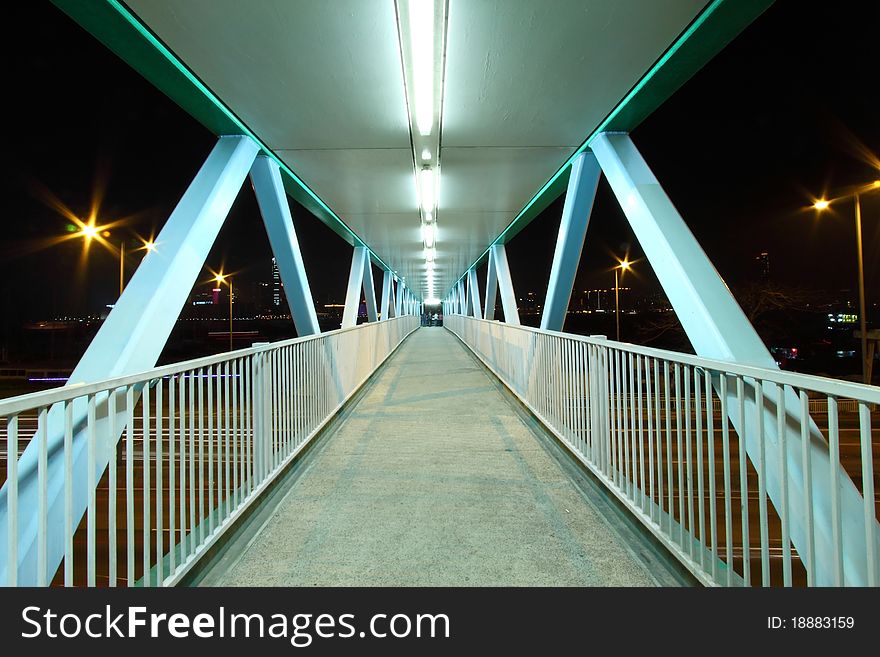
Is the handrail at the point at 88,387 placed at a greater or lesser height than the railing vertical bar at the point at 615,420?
greater

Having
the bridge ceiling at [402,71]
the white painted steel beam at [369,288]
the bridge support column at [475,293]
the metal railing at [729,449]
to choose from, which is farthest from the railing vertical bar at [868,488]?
the bridge support column at [475,293]

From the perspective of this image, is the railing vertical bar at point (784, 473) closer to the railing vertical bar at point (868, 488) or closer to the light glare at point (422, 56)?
the railing vertical bar at point (868, 488)

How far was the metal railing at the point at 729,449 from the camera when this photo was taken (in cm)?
143

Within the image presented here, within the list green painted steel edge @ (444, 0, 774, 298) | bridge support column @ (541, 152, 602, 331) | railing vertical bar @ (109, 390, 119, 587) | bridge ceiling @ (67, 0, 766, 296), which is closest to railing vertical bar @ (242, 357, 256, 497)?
railing vertical bar @ (109, 390, 119, 587)

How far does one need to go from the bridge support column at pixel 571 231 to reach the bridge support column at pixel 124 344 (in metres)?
3.20

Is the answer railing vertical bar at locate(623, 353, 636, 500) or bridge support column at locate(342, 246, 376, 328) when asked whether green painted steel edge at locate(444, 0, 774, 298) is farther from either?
bridge support column at locate(342, 246, 376, 328)

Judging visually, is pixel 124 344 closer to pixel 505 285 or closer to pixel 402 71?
pixel 402 71

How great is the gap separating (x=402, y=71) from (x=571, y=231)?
282 cm

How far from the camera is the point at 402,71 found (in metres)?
3.13

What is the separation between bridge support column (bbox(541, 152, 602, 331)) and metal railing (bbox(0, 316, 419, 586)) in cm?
307

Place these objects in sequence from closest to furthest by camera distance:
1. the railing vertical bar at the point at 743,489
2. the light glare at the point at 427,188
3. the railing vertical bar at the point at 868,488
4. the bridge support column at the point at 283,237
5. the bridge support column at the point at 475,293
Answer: the railing vertical bar at the point at 868,488, the railing vertical bar at the point at 743,489, the bridge support column at the point at 283,237, the light glare at the point at 427,188, the bridge support column at the point at 475,293

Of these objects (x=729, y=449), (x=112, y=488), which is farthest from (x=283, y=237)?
(x=729, y=449)

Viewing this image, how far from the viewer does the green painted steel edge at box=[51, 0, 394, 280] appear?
2.51 m
